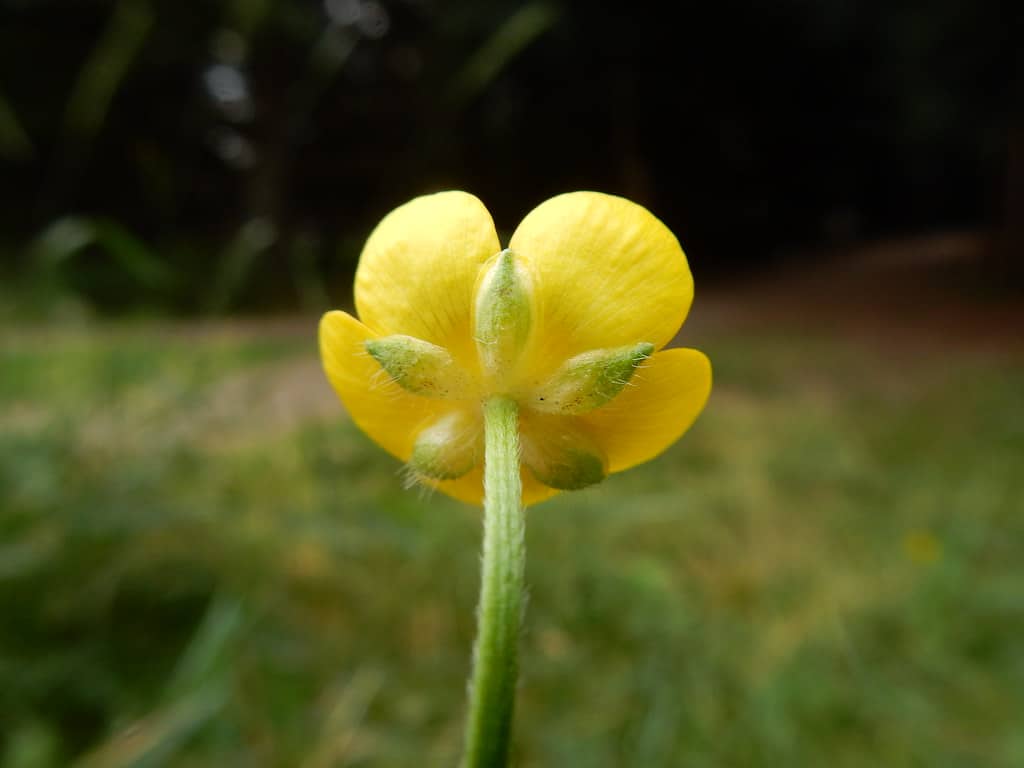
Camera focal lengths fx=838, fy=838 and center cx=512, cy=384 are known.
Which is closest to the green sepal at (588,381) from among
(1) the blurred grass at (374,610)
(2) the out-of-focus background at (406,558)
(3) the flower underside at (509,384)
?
(3) the flower underside at (509,384)

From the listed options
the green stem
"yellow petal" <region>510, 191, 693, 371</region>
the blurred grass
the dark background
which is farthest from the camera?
the dark background

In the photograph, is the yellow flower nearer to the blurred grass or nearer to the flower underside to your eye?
the flower underside

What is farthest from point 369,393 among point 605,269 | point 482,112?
point 482,112

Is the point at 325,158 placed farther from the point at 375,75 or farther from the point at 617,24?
the point at 617,24

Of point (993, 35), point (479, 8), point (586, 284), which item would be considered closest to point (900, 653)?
point (586, 284)

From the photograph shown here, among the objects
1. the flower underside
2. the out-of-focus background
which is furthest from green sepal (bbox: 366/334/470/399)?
the out-of-focus background

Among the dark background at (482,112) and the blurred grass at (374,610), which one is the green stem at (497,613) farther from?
the dark background at (482,112)

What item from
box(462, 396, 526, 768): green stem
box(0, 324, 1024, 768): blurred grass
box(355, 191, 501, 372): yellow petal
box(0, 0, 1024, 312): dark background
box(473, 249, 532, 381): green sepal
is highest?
box(355, 191, 501, 372): yellow petal
